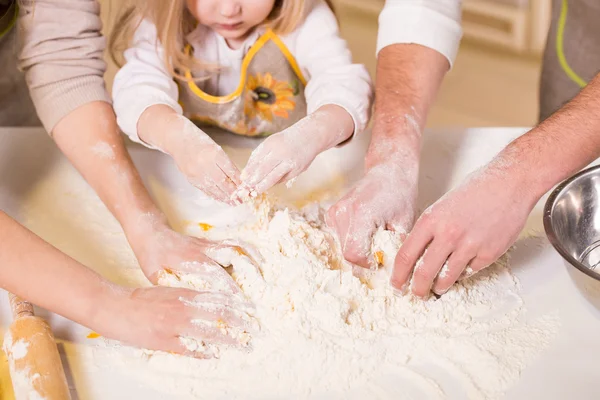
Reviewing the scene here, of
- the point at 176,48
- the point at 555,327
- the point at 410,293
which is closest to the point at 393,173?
the point at 410,293

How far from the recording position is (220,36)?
1.28 m

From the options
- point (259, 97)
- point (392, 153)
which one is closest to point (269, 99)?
point (259, 97)

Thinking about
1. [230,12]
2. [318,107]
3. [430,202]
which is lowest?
[430,202]

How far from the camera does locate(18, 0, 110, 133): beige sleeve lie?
1.15 meters

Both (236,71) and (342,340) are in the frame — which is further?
(236,71)

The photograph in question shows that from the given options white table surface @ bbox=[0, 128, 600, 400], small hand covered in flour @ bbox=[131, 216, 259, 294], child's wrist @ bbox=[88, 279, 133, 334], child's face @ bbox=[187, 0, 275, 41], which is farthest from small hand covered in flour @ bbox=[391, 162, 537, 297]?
child's face @ bbox=[187, 0, 275, 41]

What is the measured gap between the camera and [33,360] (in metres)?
0.82

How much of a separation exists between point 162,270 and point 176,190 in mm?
241

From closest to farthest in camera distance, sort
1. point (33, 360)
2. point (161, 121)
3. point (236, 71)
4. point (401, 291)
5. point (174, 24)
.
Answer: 1. point (33, 360)
2. point (401, 291)
3. point (161, 121)
4. point (174, 24)
5. point (236, 71)

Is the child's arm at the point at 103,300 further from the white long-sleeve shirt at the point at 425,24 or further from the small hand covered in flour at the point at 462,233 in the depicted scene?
the white long-sleeve shirt at the point at 425,24

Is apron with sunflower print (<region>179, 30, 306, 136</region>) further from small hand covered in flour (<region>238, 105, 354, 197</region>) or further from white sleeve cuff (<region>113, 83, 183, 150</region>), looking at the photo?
small hand covered in flour (<region>238, 105, 354, 197</region>)

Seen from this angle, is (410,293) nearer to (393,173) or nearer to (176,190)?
(393,173)

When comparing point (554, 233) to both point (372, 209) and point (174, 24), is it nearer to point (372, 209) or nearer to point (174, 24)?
point (372, 209)

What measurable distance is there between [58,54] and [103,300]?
0.49m
